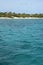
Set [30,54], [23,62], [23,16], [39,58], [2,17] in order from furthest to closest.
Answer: [23,16] → [2,17] → [30,54] → [39,58] → [23,62]

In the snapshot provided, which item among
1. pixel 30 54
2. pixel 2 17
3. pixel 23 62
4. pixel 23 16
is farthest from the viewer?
pixel 23 16

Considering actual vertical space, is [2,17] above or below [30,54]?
below

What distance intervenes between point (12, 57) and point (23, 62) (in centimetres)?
108

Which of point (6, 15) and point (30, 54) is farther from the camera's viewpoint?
point (6, 15)

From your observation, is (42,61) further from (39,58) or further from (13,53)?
(13,53)

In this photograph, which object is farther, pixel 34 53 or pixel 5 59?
pixel 34 53

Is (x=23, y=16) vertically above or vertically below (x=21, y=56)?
below

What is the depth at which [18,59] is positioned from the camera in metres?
9.61

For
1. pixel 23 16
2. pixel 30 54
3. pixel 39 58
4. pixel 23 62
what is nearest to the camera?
pixel 23 62

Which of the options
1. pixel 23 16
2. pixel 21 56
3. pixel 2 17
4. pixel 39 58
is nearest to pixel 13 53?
pixel 21 56

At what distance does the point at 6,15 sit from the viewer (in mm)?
112938

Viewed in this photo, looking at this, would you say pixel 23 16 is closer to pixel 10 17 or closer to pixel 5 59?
pixel 10 17

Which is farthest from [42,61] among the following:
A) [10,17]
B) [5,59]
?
[10,17]

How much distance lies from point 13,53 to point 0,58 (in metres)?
1.38
